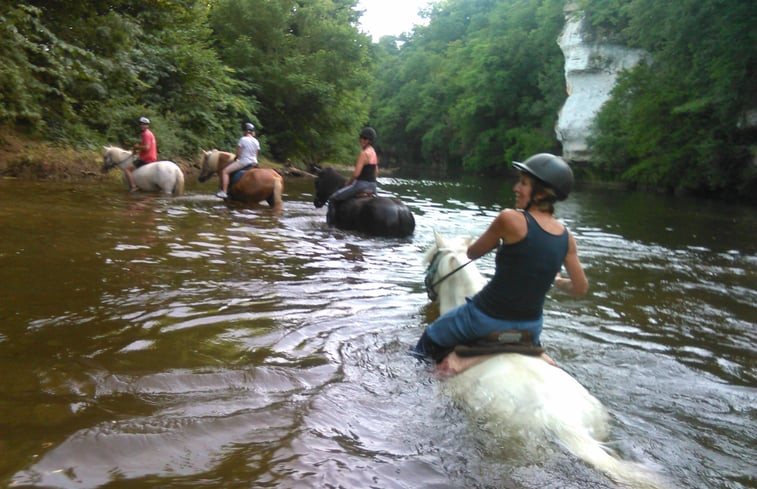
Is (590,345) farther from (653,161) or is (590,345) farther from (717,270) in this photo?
(653,161)

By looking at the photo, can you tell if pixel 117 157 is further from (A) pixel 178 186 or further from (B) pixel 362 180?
(B) pixel 362 180

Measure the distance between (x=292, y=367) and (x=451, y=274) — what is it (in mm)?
1466

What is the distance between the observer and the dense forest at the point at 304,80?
16469 millimetres

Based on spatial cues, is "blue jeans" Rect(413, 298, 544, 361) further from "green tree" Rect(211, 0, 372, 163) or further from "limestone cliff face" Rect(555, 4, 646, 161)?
"limestone cliff face" Rect(555, 4, 646, 161)

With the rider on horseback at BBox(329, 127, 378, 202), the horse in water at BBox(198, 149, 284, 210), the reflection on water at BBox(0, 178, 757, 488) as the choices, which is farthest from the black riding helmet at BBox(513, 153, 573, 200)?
the horse in water at BBox(198, 149, 284, 210)

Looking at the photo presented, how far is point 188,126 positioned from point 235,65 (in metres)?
8.43

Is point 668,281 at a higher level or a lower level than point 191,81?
lower

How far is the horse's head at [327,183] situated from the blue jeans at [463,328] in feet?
31.0

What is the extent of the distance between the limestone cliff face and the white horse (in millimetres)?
44904

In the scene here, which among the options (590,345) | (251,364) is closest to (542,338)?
(590,345)

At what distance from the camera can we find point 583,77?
46750 millimetres

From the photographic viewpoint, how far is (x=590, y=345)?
568 cm

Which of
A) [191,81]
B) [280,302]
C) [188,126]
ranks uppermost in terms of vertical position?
[191,81]

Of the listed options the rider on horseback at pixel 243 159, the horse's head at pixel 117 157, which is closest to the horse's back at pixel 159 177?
the horse's head at pixel 117 157
